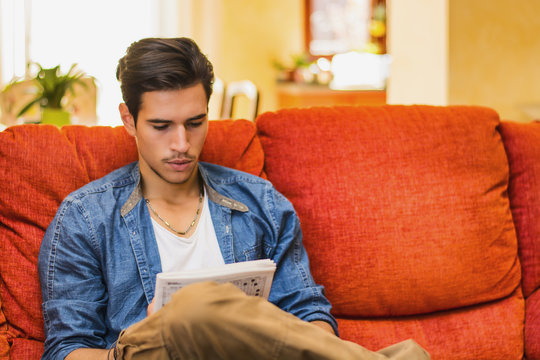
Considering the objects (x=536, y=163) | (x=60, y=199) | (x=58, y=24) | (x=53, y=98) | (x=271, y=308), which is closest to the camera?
(x=271, y=308)

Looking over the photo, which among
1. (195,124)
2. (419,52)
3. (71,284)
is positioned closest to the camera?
(71,284)

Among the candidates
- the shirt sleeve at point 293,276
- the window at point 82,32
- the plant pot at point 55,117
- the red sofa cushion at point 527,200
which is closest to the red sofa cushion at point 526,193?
the red sofa cushion at point 527,200

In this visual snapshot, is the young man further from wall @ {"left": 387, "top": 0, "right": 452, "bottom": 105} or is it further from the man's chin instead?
wall @ {"left": 387, "top": 0, "right": 452, "bottom": 105}

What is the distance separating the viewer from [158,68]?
136cm

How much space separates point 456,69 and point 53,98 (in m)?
1.78

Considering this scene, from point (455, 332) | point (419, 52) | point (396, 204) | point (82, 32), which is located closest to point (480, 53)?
point (419, 52)

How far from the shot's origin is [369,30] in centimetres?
648

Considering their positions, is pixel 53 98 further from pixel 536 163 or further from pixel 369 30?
pixel 369 30

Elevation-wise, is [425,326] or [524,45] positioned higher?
[524,45]

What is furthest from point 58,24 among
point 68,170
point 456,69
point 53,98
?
point 68,170

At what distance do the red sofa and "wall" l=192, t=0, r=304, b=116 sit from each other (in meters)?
3.78

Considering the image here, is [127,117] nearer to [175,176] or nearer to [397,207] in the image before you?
[175,176]

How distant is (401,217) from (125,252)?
2.37ft

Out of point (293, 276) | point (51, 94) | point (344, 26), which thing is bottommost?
point (293, 276)
